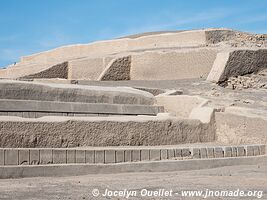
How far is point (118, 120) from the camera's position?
320 inches

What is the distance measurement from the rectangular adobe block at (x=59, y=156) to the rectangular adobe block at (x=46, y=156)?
0.06 meters

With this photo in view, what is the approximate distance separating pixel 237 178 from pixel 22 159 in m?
2.86

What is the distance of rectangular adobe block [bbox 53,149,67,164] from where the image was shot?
6.55 meters

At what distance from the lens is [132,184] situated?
5.57 meters

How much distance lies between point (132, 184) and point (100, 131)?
2428 mm

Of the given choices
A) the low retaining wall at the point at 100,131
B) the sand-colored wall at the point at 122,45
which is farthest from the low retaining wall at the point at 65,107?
the sand-colored wall at the point at 122,45

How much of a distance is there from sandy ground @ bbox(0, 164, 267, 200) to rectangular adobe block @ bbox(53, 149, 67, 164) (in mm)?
397

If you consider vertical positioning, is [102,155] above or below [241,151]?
above

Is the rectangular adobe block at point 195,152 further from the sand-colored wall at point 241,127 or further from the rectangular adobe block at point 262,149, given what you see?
the sand-colored wall at point 241,127

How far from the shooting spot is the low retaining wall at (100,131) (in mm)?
7039

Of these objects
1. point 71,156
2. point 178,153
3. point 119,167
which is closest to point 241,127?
point 178,153

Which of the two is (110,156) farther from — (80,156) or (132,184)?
(132,184)

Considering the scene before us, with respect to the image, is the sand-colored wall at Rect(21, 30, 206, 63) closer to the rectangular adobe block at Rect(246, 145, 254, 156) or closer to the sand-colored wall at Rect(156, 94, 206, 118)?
the sand-colored wall at Rect(156, 94, 206, 118)

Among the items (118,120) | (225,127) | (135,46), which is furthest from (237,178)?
(135,46)
